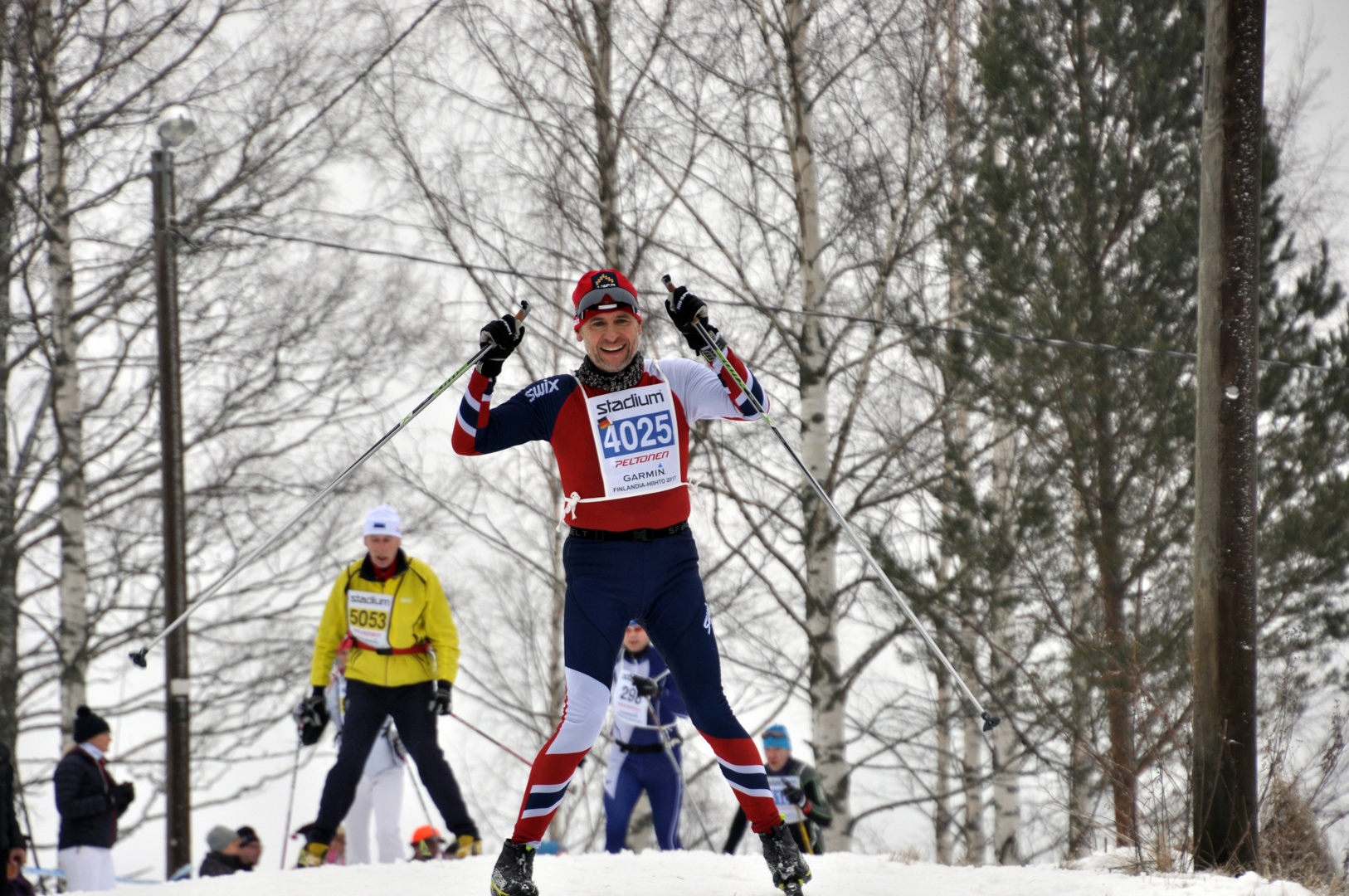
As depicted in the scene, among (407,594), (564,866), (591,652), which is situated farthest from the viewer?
(407,594)

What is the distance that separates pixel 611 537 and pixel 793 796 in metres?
3.53

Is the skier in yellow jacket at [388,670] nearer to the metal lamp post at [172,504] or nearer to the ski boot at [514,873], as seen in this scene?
the ski boot at [514,873]

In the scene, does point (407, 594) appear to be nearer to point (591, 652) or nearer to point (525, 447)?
point (591, 652)

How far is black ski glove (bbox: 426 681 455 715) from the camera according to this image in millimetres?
5758

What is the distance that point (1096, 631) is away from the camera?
318 inches

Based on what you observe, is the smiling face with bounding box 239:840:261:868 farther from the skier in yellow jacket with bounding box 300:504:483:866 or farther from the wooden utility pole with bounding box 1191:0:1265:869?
the wooden utility pole with bounding box 1191:0:1265:869

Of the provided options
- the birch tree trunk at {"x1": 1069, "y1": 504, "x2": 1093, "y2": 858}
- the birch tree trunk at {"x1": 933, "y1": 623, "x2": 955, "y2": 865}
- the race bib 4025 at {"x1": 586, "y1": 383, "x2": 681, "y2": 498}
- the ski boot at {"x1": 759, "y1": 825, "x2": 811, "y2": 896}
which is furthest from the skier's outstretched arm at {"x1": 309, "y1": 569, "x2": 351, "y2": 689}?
the birch tree trunk at {"x1": 933, "y1": 623, "x2": 955, "y2": 865}

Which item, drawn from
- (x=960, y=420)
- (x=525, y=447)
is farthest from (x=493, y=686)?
(x=960, y=420)

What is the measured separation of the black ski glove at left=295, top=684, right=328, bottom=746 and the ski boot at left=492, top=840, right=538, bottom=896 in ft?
8.08

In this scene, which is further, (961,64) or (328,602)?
(961,64)

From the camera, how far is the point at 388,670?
227 inches

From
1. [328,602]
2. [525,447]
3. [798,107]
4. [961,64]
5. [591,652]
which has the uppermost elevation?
[961,64]

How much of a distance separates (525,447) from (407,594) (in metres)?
5.60

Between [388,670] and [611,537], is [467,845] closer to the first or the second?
[388,670]
